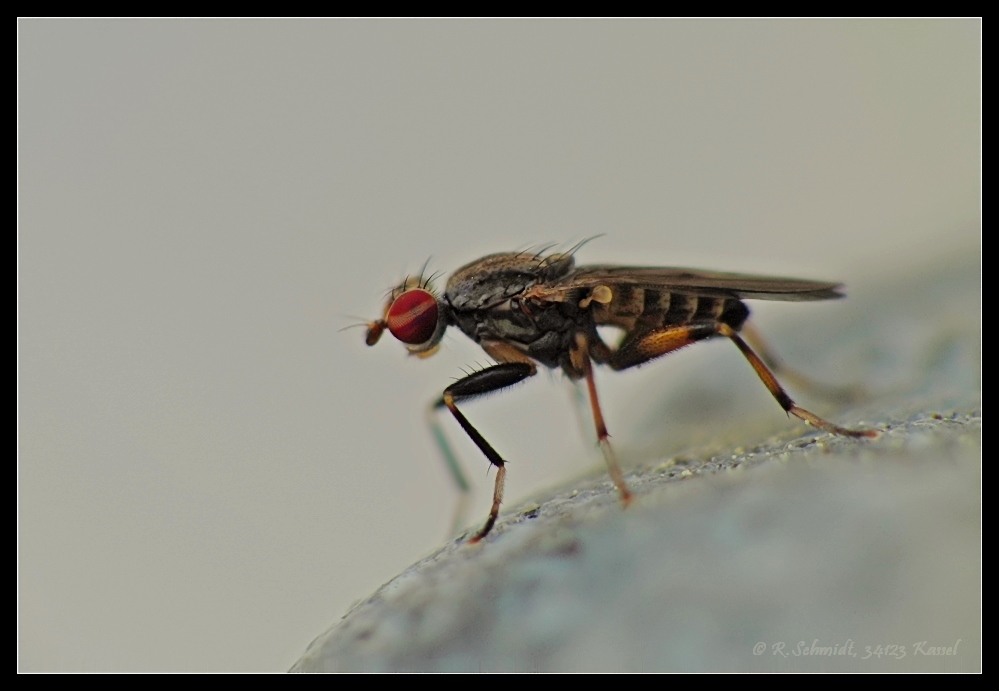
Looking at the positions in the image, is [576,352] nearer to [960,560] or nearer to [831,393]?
[831,393]

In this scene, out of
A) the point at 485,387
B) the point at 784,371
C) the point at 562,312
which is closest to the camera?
the point at 485,387

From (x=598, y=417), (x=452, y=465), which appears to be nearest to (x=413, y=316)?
(x=452, y=465)

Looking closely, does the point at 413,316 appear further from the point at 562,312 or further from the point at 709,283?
the point at 709,283

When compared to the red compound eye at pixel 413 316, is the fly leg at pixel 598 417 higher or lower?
lower

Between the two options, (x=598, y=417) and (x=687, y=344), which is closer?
(x=598, y=417)

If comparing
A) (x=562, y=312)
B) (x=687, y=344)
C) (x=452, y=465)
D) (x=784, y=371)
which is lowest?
(x=452, y=465)

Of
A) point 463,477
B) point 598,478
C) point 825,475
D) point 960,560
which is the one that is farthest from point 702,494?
point 463,477

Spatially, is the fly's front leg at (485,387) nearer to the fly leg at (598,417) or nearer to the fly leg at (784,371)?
the fly leg at (598,417)

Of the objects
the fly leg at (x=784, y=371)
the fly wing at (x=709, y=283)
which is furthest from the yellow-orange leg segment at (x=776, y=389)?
the fly leg at (x=784, y=371)

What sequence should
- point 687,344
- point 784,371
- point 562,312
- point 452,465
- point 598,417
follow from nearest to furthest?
point 598,417, point 687,344, point 562,312, point 784,371, point 452,465
